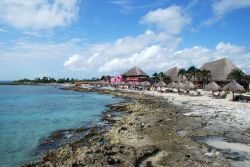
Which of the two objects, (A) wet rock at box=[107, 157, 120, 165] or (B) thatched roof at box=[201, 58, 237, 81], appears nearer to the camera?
(A) wet rock at box=[107, 157, 120, 165]

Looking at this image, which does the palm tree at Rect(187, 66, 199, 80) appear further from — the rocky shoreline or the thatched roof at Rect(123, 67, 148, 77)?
the rocky shoreline

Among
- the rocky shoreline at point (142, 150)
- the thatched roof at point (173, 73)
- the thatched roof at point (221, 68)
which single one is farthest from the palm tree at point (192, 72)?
the rocky shoreline at point (142, 150)

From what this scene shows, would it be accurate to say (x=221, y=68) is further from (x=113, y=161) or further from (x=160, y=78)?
(x=113, y=161)

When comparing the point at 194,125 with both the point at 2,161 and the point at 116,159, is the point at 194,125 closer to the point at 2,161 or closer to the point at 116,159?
the point at 116,159

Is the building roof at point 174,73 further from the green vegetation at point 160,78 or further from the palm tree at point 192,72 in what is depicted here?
the palm tree at point 192,72

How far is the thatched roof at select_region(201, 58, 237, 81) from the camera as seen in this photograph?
200 feet

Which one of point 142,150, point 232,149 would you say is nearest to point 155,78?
point 232,149

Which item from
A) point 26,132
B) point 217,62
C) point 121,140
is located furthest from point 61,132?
point 217,62

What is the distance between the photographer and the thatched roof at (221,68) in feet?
200

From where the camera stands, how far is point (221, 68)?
63.1 meters

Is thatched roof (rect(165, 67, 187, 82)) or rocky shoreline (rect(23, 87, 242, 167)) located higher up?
thatched roof (rect(165, 67, 187, 82))

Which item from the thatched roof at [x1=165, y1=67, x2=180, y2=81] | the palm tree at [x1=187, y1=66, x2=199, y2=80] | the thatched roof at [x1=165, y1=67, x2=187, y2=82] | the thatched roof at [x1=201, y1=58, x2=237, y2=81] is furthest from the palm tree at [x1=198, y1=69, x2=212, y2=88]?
the thatched roof at [x1=165, y1=67, x2=180, y2=81]

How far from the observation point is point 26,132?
22.5 metres

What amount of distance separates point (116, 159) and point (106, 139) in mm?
5496
